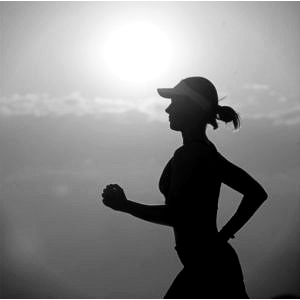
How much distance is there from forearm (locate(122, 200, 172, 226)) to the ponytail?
906 millimetres

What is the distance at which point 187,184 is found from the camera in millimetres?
3213

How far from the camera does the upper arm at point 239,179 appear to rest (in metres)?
3.31

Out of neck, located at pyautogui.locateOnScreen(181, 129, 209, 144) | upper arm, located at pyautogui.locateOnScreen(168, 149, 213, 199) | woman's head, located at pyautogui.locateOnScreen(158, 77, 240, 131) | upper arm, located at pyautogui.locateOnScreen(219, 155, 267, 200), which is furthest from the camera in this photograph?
woman's head, located at pyautogui.locateOnScreen(158, 77, 240, 131)

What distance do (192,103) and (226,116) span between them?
1.14ft

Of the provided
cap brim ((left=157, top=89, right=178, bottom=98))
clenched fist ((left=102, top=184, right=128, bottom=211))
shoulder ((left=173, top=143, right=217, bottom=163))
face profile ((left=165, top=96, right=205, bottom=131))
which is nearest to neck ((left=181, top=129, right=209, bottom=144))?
face profile ((left=165, top=96, right=205, bottom=131))

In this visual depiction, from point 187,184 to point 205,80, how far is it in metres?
0.91

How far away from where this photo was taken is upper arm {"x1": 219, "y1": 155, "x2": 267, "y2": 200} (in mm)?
3314

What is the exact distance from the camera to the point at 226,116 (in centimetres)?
385

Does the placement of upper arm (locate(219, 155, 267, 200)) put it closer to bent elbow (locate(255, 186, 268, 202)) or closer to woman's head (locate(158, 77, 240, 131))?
bent elbow (locate(255, 186, 268, 202))

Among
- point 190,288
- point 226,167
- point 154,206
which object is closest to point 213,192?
point 226,167

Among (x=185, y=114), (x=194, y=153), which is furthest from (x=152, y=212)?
(x=185, y=114)

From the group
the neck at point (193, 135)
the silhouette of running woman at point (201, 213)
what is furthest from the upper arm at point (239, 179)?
the neck at point (193, 135)

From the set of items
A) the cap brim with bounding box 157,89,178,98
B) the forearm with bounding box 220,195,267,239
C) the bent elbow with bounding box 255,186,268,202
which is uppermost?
the cap brim with bounding box 157,89,178,98

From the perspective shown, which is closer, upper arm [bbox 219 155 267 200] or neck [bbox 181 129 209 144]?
upper arm [bbox 219 155 267 200]
